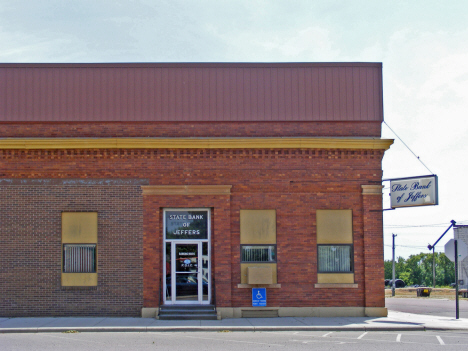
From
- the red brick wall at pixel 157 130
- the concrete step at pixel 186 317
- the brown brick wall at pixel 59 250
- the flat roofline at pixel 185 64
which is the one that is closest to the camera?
the concrete step at pixel 186 317

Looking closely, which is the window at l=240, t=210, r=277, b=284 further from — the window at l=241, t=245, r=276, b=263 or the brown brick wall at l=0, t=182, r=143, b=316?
the brown brick wall at l=0, t=182, r=143, b=316

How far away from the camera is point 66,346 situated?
1216 centimetres

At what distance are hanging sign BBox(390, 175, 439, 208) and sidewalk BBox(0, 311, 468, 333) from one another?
3.60 meters

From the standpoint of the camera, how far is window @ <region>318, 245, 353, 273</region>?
56.3 ft

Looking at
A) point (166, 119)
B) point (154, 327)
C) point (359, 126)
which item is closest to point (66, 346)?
point (154, 327)

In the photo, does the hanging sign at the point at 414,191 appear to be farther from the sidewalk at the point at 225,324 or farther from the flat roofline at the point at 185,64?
the flat roofline at the point at 185,64

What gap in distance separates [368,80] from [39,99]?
10.7 m

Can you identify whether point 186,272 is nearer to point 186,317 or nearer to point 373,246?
point 186,317

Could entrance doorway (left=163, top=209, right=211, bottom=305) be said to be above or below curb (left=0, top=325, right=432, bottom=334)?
above

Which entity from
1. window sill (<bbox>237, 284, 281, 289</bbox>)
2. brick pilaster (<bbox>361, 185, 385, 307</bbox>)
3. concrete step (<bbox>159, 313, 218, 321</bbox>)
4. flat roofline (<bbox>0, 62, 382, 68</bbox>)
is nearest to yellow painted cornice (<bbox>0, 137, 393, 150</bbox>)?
brick pilaster (<bbox>361, 185, 385, 307</bbox>)

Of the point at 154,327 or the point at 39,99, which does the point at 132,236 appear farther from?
the point at 39,99

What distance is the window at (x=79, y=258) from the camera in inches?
664

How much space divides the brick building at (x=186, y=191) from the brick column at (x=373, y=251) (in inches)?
1.4

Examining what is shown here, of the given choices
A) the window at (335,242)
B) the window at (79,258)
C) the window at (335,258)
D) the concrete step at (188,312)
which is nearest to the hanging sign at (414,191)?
the window at (335,242)
